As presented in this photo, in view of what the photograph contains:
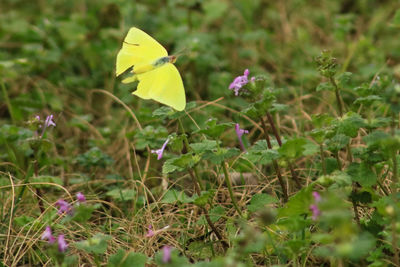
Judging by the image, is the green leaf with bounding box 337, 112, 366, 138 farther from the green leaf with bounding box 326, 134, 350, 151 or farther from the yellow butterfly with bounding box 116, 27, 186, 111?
the yellow butterfly with bounding box 116, 27, 186, 111

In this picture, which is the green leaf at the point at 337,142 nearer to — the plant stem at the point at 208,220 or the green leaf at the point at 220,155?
the green leaf at the point at 220,155

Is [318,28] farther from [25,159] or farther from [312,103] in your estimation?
[25,159]

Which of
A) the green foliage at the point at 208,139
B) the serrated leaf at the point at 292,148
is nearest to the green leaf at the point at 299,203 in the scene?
the green foliage at the point at 208,139

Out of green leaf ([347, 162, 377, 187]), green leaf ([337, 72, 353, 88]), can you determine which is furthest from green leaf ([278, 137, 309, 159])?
green leaf ([337, 72, 353, 88])

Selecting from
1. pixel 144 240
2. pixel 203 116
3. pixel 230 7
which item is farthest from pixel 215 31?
pixel 144 240

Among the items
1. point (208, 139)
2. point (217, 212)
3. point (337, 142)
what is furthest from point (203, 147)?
point (208, 139)
